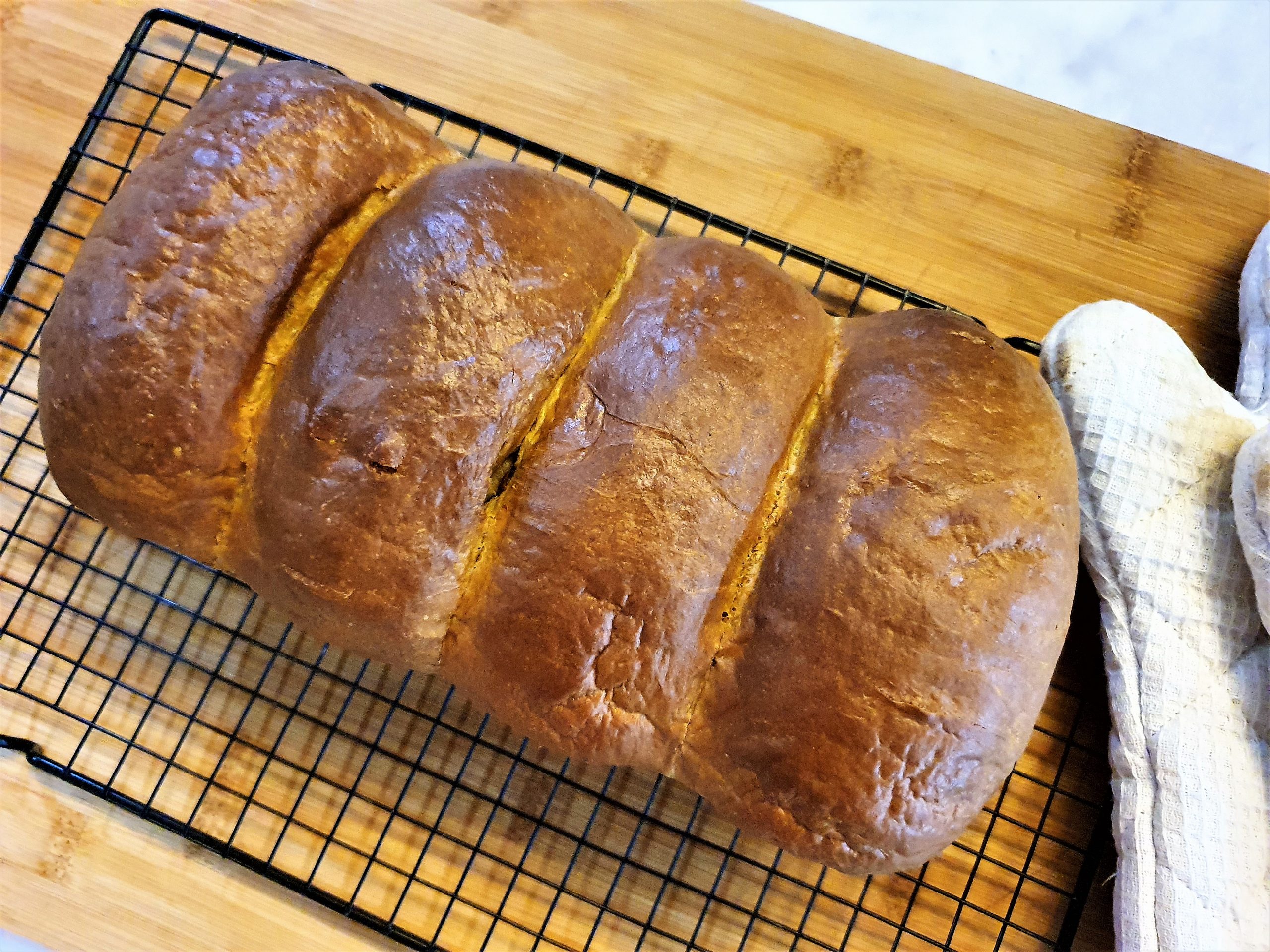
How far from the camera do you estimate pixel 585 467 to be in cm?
119

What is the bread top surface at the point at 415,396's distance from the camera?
1.17 meters

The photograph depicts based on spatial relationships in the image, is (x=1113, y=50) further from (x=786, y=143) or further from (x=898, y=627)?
(x=898, y=627)

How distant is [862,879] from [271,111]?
1.61m

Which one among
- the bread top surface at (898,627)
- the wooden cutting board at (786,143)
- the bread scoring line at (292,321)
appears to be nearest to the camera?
the bread top surface at (898,627)

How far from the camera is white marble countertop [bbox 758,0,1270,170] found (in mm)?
1811

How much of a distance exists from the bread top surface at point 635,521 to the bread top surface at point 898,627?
8 cm

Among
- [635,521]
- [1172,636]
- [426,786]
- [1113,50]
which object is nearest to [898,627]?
[635,521]

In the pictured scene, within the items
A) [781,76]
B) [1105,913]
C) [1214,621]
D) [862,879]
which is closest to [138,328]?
[781,76]

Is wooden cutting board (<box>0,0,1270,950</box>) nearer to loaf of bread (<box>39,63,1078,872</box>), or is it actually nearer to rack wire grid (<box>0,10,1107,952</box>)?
rack wire grid (<box>0,10,1107,952</box>)

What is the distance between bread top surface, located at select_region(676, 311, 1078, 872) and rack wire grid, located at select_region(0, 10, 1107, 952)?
0.38 meters

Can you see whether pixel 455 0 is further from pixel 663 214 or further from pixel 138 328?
pixel 138 328

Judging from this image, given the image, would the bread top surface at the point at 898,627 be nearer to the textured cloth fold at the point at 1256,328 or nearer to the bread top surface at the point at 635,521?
the bread top surface at the point at 635,521

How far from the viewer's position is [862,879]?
5.09 ft

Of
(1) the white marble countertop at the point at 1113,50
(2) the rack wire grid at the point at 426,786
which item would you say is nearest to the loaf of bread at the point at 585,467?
(2) the rack wire grid at the point at 426,786
